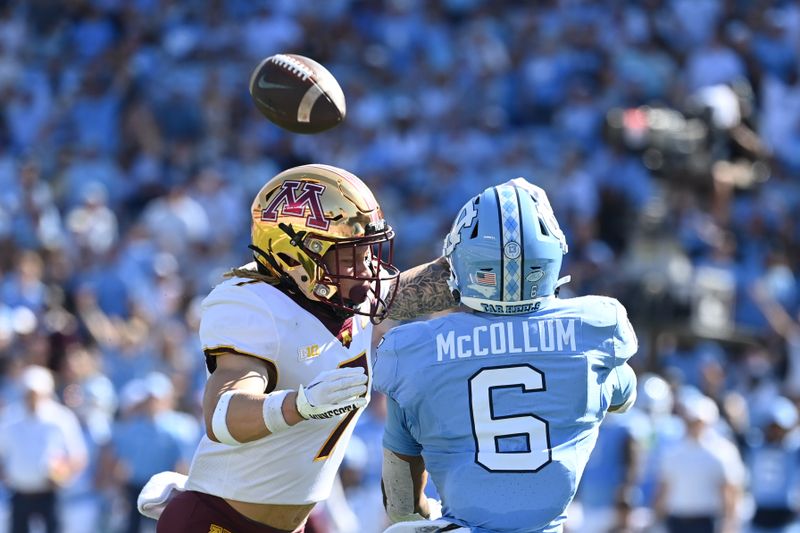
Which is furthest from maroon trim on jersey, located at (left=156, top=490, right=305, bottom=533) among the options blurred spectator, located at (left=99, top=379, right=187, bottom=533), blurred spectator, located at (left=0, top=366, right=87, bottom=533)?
blurred spectator, located at (left=0, top=366, right=87, bottom=533)

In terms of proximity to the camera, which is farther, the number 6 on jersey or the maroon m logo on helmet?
the maroon m logo on helmet

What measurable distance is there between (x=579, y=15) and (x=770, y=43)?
6.30ft

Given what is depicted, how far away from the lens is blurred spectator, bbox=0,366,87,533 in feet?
32.0

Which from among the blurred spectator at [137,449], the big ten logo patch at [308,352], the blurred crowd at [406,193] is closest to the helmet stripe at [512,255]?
the big ten logo patch at [308,352]

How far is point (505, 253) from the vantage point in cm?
347

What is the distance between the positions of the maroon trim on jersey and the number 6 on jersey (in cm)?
79

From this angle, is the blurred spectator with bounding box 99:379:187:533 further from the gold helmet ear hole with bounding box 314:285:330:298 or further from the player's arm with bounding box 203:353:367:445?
the player's arm with bounding box 203:353:367:445

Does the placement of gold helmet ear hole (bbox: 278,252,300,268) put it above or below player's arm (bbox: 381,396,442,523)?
above

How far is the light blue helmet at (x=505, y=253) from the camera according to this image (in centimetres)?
348

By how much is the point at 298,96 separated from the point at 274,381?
1.10m

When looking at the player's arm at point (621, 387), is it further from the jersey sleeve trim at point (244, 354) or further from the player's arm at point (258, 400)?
the jersey sleeve trim at point (244, 354)

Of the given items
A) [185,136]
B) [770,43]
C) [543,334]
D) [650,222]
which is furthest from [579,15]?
[543,334]

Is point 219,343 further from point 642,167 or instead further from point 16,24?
point 16,24

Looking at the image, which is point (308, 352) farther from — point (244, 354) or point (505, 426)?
point (505, 426)
